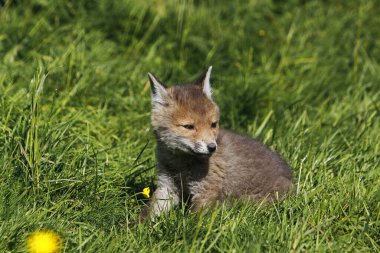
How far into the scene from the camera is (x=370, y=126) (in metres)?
6.95

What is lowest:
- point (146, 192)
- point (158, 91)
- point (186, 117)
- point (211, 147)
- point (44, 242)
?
point (146, 192)

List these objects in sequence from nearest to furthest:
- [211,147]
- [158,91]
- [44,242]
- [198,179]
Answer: [44,242]
[211,147]
[198,179]
[158,91]

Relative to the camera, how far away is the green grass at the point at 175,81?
4.65m

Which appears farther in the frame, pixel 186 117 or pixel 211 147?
pixel 186 117

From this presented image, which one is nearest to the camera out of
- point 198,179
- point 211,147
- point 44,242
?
point 44,242

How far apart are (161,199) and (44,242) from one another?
1.29m

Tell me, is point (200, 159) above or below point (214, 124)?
below

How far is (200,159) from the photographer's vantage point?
560 cm

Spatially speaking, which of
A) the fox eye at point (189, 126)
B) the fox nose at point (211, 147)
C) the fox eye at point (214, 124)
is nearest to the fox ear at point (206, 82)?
the fox eye at point (214, 124)

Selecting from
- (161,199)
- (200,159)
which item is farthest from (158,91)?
(161,199)

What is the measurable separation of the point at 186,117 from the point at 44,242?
5.78 feet

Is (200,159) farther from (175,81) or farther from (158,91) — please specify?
(175,81)

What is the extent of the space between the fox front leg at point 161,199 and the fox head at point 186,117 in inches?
12.3

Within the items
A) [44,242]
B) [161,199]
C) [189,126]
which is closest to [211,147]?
[189,126]
